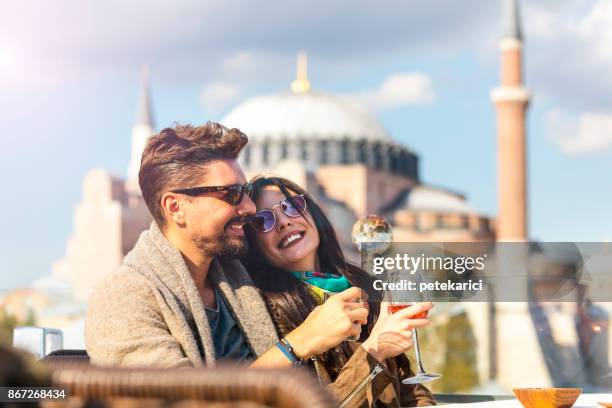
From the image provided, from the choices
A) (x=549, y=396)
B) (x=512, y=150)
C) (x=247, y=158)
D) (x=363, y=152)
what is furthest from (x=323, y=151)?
(x=549, y=396)

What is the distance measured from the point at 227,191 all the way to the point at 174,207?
6.6 inches

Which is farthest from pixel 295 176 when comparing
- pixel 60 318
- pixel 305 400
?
pixel 305 400

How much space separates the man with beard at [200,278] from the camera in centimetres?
238

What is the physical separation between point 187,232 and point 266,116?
49725 mm

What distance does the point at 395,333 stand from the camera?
8.48 feet

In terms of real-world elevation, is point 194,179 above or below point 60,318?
above

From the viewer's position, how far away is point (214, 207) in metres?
2.79

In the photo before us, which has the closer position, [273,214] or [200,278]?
[200,278]

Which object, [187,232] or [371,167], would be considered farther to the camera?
[371,167]

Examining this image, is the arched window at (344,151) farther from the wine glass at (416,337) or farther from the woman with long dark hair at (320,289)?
the wine glass at (416,337)

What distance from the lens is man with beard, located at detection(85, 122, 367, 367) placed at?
7.80ft

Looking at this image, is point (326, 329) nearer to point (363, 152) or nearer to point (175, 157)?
point (175, 157)

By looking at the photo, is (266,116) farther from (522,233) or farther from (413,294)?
(413,294)

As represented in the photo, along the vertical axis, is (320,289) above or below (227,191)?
below
